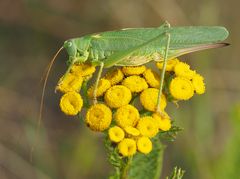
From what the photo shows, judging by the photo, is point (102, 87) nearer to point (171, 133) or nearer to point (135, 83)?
point (135, 83)

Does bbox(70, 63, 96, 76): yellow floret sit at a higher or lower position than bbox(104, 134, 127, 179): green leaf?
higher

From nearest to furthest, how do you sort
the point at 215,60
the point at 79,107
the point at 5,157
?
the point at 79,107
the point at 5,157
the point at 215,60

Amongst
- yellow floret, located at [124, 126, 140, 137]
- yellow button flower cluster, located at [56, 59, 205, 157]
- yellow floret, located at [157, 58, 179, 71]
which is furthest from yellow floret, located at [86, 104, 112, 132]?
yellow floret, located at [157, 58, 179, 71]

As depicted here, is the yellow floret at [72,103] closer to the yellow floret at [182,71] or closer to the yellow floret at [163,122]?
the yellow floret at [163,122]

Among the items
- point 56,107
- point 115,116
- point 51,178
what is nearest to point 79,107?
point 115,116

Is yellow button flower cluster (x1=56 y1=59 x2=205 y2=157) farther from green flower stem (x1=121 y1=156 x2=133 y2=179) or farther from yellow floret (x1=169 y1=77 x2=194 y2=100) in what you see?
green flower stem (x1=121 y1=156 x2=133 y2=179)

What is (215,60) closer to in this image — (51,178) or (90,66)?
(51,178)

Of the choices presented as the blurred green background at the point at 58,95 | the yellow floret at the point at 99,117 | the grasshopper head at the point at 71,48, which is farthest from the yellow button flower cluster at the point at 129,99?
the blurred green background at the point at 58,95
